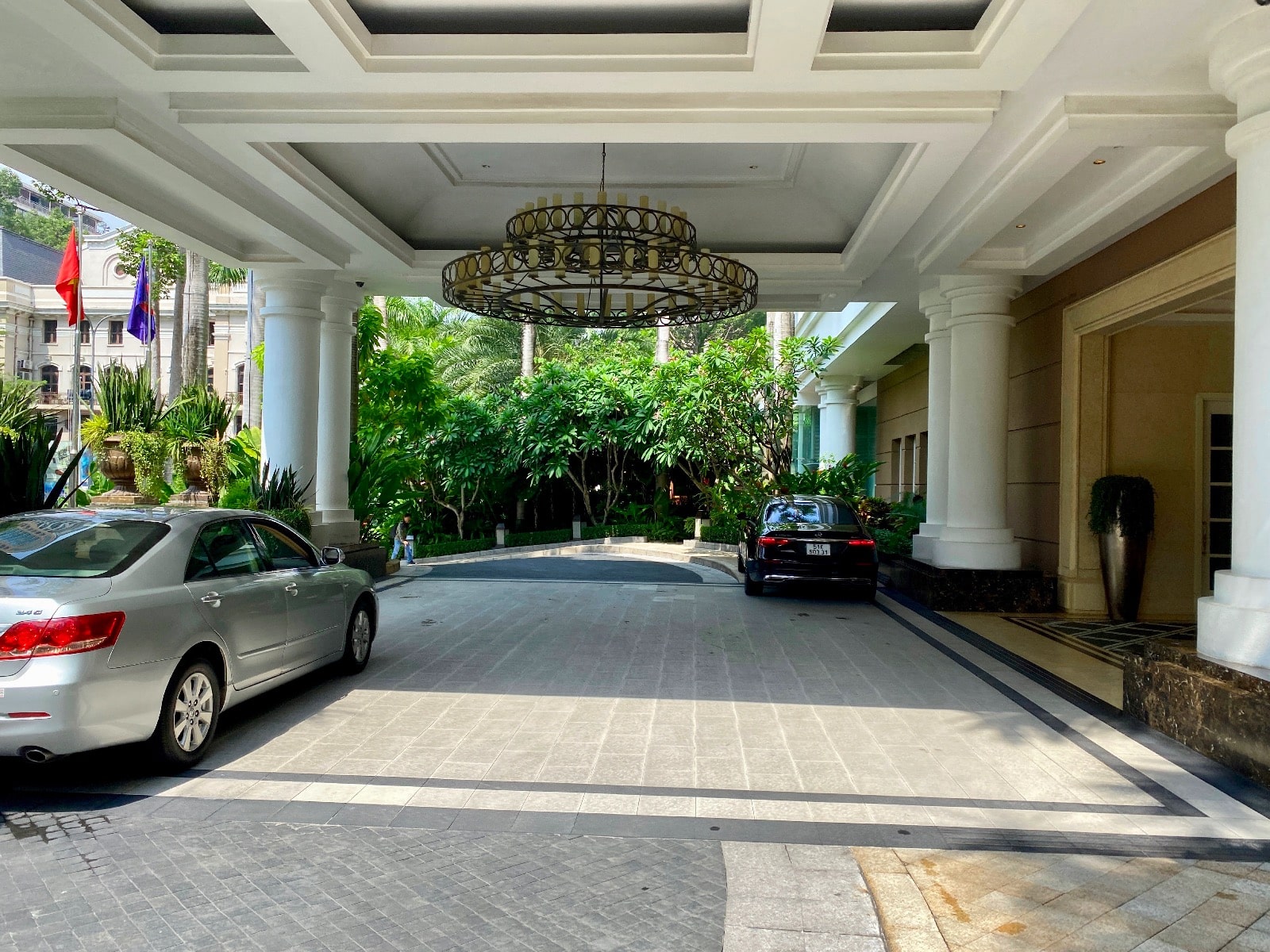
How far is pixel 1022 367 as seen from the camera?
42.0 feet

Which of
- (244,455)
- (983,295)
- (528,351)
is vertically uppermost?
(528,351)

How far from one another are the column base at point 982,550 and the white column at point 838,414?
11352 mm

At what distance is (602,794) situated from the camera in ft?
15.3

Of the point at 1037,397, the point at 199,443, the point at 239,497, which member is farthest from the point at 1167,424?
the point at 199,443

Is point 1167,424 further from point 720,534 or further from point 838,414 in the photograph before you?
point 838,414

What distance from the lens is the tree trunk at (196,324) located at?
21.4 meters

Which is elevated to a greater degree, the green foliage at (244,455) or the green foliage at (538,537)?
the green foliage at (244,455)

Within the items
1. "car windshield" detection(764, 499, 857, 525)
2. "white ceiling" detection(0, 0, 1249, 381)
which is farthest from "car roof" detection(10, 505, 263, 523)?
"car windshield" detection(764, 499, 857, 525)

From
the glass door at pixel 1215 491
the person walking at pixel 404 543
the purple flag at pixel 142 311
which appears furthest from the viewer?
the purple flag at pixel 142 311

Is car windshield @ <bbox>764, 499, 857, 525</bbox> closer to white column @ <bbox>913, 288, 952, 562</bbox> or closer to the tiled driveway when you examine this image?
white column @ <bbox>913, 288, 952, 562</bbox>

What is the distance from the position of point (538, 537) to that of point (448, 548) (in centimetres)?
264

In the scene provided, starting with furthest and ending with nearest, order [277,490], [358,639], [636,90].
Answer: [277,490] → [358,639] → [636,90]

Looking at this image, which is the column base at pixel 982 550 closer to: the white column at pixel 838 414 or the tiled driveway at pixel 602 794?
the tiled driveway at pixel 602 794

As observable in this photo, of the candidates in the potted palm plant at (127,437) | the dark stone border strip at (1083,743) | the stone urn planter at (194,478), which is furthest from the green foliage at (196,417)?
the dark stone border strip at (1083,743)
